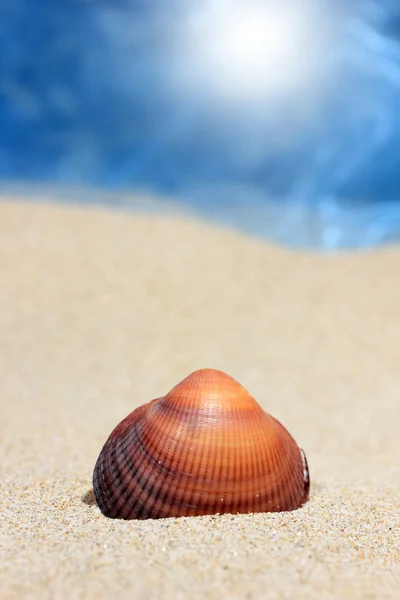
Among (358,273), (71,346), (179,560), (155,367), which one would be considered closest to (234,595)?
(179,560)

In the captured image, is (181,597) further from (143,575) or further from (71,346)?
(71,346)

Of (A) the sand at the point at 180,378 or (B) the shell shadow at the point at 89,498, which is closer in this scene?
(A) the sand at the point at 180,378

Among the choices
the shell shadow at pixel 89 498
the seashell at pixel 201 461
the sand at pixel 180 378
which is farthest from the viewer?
the shell shadow at pixel 89 498

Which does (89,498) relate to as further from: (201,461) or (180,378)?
(180,378)

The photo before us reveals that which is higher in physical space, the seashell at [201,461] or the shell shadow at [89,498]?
the seashell at [201,461]

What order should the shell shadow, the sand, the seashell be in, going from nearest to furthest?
the sand → the seashell → the shell shadow

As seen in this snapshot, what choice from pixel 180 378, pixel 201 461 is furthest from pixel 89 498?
pixel 180 378
